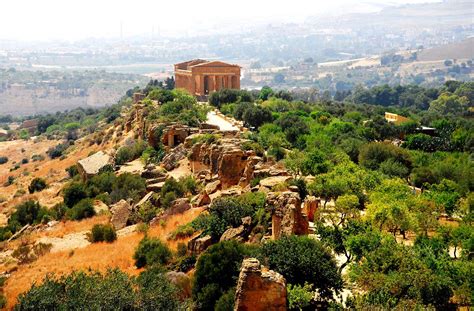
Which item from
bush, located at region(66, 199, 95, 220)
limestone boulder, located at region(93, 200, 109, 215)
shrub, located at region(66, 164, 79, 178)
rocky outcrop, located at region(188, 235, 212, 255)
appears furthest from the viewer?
shrub, located at region(66, 164, 79, 178)

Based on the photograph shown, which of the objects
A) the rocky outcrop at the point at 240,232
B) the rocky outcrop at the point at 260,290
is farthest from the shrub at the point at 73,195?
the rocky outcrop at the point at 260,290

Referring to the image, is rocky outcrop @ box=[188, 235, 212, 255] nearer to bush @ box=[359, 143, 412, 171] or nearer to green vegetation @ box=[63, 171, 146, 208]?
green vegetation @ box=[63, 171, 146, 208]

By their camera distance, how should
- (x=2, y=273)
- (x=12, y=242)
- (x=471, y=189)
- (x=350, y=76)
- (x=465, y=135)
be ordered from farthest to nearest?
(x=350, y=76), (x=465, y=135), (x=471, y=189), (x=12, y=242), (x=2, y=273)

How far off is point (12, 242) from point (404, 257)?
54.5 feet

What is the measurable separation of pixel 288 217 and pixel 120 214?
10668 millimetres

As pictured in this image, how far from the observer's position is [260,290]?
37.1 ft

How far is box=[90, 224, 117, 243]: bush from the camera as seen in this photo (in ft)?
69.9

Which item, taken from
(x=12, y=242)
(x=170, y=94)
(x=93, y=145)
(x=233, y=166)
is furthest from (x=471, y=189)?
(x=93, y=145)

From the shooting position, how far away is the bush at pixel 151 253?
679 inches

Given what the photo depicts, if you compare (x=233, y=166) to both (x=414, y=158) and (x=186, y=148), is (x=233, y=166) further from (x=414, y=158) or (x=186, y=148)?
(x=414, y=158)

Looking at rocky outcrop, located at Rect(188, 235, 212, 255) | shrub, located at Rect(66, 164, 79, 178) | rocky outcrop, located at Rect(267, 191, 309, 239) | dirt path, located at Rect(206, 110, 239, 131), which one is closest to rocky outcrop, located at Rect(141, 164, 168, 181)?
dirt path, located at Rect(206, 110, 239, 131)

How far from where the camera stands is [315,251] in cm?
1352

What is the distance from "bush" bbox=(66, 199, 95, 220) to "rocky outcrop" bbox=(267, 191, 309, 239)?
41.7ft

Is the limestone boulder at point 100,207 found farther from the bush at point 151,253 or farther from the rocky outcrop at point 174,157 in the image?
the bush at point 151,253
